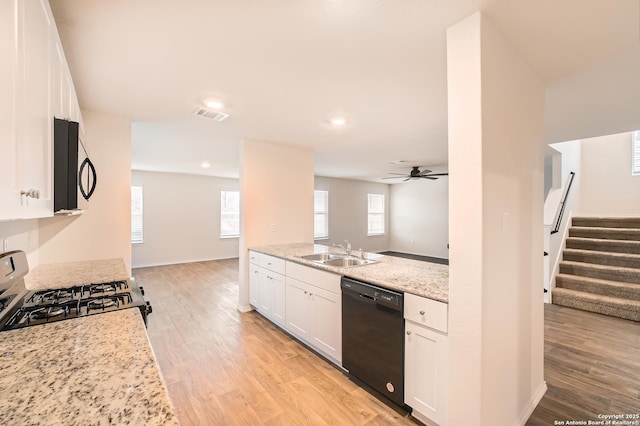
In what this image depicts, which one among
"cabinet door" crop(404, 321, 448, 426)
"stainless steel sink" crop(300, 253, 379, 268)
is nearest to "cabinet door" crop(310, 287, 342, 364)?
"stainless steel sink" crop(300, 253, 379, 268)

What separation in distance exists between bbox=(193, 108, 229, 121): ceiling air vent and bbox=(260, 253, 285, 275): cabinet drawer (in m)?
1.67

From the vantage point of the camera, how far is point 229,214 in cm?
815

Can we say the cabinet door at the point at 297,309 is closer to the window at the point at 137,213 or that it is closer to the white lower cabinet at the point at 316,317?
the white lower cabinet at the point at 316,317

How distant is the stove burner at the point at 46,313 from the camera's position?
1.25 meters

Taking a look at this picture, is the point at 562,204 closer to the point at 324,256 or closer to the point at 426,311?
the point at 324,256

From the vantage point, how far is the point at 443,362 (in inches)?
63.1

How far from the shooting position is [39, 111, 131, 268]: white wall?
260cm

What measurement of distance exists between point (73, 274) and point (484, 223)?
2870 millimetres

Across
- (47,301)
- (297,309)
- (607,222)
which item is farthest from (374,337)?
(607,222)

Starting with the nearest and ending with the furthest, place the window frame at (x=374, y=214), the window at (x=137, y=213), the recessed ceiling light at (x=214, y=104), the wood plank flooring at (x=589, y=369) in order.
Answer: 1. the wood plank flooring at (x=589, y=369)
2. the recessed ceiling light at (x=214, y=104)
3. the window at (x=137, y=213)
4. the window frame at (x=374, y=214)

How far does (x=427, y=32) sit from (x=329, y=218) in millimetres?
6935

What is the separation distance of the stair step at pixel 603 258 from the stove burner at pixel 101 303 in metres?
6.12

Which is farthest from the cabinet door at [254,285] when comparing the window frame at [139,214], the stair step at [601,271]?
the stair step at [601,271]

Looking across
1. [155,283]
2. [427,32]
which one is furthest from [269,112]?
[155,283]
